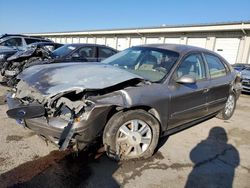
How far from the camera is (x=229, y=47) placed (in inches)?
668

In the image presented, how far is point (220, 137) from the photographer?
480cm

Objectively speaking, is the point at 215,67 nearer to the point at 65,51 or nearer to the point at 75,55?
the point at 75,55

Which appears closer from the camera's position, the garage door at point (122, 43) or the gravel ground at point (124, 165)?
the gravel ground at point (124, 165)

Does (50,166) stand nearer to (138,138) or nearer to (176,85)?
(138,138)

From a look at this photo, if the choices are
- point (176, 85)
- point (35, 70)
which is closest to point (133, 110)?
point (176, 85)

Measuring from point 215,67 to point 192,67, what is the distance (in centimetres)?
88

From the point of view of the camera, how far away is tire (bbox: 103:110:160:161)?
320 cm

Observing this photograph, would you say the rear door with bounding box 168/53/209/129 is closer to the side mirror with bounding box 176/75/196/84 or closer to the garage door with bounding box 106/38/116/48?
the side mirror with bounding box 176/75/196/84

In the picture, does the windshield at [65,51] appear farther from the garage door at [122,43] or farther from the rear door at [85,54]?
the garage door at [122,43]

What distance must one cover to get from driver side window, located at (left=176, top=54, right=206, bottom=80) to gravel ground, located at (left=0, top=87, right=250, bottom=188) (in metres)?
1.16

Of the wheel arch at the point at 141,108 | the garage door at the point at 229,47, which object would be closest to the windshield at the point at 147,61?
the wheel arch at the point at 141,108

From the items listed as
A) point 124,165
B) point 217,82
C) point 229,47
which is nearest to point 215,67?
point 217,82

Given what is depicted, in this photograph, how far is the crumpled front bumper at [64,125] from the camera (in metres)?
2.91

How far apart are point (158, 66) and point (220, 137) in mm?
1963
